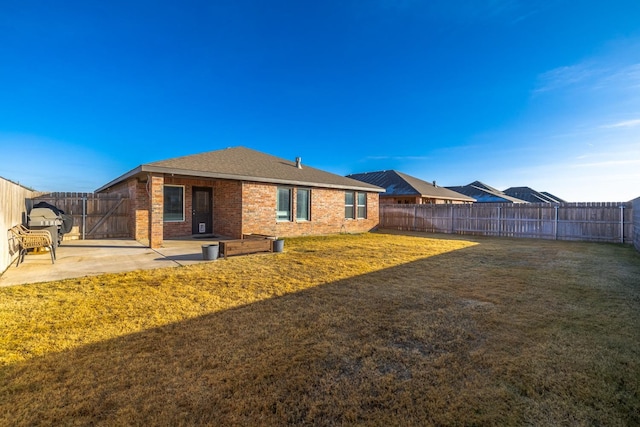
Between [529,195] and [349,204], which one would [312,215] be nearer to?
[349,204]

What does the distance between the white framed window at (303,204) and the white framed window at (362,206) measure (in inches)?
157

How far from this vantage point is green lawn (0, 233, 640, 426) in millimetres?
2125

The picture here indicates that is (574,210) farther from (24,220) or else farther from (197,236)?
(24,220)

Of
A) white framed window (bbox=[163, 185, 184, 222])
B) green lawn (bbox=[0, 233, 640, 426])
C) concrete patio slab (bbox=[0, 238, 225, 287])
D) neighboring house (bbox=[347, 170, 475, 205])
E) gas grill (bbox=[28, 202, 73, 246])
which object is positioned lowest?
green lawn (bbox=[0, 233, 640, 426])

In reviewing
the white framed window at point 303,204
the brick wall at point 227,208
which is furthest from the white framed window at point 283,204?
the brick wall at point 227,208

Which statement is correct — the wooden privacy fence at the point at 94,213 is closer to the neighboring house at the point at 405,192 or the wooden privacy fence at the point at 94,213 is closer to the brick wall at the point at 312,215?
the brick wall at the point at 312,215

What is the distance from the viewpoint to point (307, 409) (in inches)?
83.7

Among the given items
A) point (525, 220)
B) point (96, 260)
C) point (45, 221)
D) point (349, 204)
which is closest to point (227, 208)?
point (96, 260)

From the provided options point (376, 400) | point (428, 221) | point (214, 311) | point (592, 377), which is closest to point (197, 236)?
point (214, 311)

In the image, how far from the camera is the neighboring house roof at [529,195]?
37.5 meters

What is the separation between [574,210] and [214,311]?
58.5 ft

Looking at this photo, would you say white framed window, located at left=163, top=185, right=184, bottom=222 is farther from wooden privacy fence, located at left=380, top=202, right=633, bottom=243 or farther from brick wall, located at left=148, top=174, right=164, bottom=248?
wooden privacy fence, located at left=380, top=202, right=633, bottom=243

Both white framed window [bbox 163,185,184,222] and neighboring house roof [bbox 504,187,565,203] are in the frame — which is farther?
neighboring house roof [bbox 504,187,565,203]

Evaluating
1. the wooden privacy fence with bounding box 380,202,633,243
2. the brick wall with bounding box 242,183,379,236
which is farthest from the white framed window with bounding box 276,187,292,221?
the wooden privacy fence with bounding box 380,202,633,243
